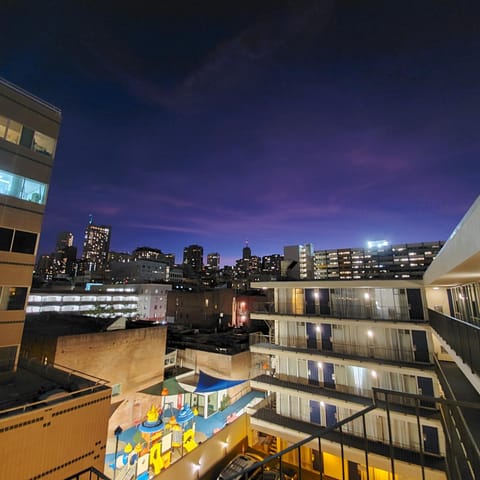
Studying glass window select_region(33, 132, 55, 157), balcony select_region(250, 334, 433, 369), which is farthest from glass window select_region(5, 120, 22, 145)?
balcony select_region(250, 334, 433, 369)

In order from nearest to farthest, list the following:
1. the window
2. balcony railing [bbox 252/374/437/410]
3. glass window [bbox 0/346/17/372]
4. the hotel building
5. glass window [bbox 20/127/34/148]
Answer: glass window [bbox 0/346/17/372], the window, the hotel building, glass window [bbox 20/127/34/148], balcony railing [bbox 252/374/437/410]

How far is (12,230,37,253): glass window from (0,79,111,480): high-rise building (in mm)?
36

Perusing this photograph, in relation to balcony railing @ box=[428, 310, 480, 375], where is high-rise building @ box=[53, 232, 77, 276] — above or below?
above

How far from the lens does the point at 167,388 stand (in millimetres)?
18625

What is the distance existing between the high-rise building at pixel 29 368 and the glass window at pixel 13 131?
0.12 feet

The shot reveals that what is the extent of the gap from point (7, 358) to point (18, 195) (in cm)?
710

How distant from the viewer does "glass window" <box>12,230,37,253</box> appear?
11.6m

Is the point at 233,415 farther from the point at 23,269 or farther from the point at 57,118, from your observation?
the point at 57,118

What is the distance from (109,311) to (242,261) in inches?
4780

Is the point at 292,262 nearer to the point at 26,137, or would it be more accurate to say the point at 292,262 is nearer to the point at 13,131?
the point at 26,137

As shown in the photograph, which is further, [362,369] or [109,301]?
[109,301]

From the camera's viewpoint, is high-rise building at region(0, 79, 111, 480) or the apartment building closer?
high-rise building at region(0, 79, 111, 480)

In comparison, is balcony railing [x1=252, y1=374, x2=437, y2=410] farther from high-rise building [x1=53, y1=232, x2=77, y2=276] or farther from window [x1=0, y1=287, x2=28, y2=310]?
high-rise building [x1=53, y1=232, x2=77, y2=276]

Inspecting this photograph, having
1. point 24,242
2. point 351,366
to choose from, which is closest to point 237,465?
point 351,366
